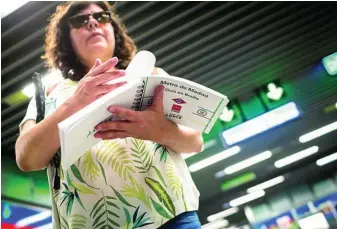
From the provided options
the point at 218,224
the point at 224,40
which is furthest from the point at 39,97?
the point at 218,224

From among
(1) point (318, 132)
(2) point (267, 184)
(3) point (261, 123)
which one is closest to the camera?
(3) point (261, 123)

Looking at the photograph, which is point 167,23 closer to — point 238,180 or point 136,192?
point 136,192

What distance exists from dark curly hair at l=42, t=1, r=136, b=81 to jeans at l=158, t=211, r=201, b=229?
23.3 inches

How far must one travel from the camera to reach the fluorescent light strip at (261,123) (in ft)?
18.4

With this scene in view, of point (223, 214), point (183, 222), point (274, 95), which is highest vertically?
point (274, 95)

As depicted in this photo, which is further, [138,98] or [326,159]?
[326,159]

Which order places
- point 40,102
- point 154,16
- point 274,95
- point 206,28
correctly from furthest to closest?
1. point 274,95
2. point 206,28
3. point 154,16
4. point 40,102

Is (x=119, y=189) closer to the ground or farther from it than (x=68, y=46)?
closer to the ground

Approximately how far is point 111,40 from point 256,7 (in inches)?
148

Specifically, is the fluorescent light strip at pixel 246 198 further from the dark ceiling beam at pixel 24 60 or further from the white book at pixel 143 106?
the white book at pixel 143 106

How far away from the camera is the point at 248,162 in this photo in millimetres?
7848

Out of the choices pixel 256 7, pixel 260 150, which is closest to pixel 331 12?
pixel 256 7

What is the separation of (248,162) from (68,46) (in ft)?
23.5

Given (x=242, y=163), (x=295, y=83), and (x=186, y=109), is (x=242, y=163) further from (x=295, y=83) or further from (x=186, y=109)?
(x=186, y=109)
